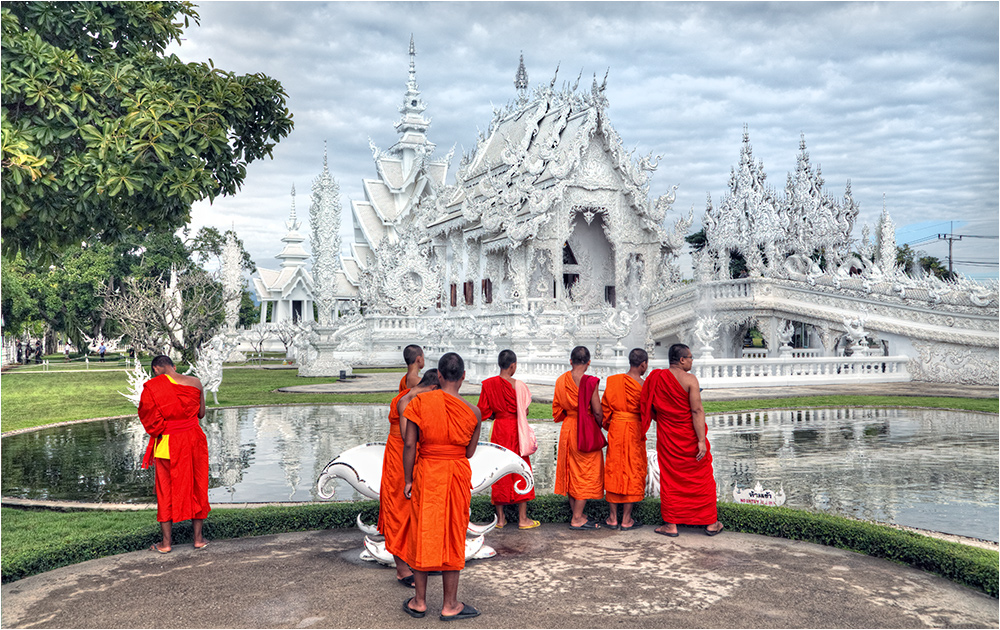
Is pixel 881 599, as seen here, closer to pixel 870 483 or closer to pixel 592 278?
pixel 870 483

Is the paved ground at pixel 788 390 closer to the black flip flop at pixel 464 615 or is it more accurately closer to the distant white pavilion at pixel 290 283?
the black flip flop at pixel 464 615

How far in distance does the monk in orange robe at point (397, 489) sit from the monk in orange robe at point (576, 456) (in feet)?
6.02

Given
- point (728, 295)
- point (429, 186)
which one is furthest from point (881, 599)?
point (429, 186)

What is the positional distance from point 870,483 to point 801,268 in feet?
74.8

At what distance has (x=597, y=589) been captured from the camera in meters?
4.94

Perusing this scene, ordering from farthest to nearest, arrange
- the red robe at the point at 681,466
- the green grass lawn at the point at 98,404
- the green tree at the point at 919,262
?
the green tree at the point at 919,262
the red robe at the point at 681,466
the green grass lawn at the point at 98,404

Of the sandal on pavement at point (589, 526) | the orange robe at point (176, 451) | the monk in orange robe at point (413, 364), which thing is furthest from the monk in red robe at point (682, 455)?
the orange robe at point (176, 451)

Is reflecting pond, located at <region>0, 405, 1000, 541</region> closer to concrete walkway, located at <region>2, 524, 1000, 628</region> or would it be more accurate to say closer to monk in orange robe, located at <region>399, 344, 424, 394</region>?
concrete walkway, located at <region>2, 524, 1000, 628</region>

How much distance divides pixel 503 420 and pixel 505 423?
3 cm

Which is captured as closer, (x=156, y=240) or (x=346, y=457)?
(x=346, y=457)

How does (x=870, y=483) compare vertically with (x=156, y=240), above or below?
below

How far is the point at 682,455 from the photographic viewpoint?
20.4 feet

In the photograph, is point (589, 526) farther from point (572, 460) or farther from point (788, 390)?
point (788, 390)

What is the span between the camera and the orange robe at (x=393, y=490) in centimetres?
490
